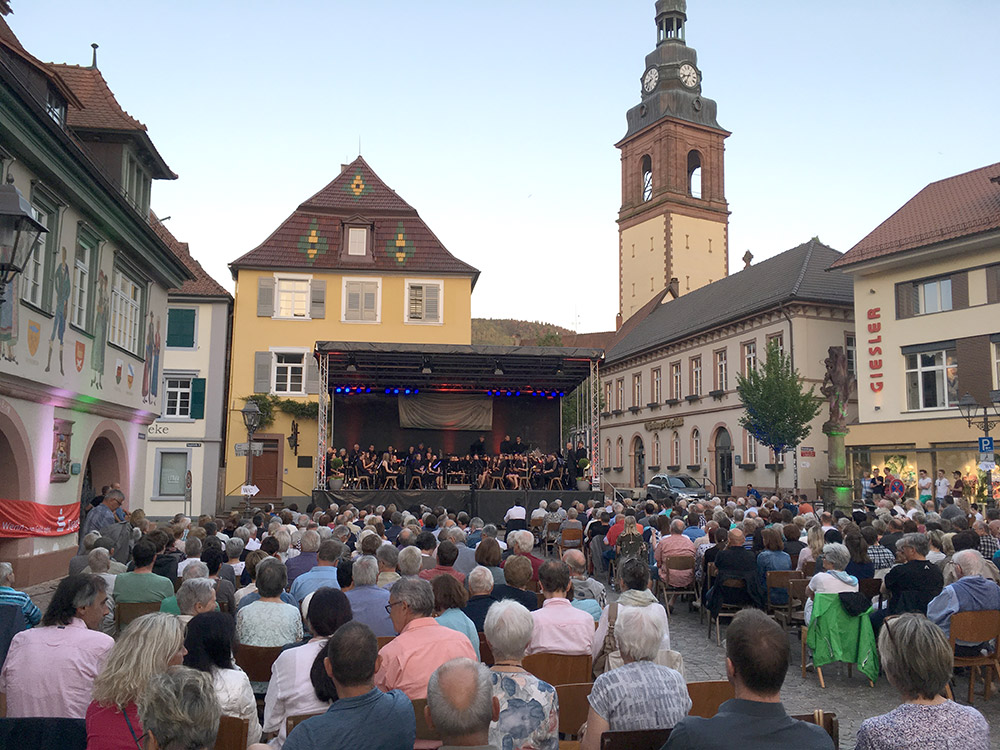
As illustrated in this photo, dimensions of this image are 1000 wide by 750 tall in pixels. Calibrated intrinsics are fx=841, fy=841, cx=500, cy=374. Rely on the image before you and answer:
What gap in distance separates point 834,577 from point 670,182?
4780 cm

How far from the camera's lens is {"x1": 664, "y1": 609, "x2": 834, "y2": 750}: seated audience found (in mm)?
2658

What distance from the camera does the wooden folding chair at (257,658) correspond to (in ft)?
16.3

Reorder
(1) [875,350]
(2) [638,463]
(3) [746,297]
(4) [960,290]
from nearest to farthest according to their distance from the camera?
(4) [960,290]
(1) [875,350]
(3) [746,297]
(2) [638,463]

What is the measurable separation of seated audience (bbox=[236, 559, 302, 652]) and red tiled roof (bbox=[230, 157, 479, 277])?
2475 cm

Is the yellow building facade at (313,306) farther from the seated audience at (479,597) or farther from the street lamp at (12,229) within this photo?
the seated audience at (479,597)

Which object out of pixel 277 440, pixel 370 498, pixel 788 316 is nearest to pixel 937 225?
pixel 788 316

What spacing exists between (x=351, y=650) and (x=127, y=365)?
1458 centimetres

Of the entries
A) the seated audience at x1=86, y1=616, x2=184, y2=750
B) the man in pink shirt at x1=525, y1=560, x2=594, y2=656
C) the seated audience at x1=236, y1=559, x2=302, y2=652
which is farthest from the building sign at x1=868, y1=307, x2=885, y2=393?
the seated audience at x1=86, y1=616, x2=184, y2=750

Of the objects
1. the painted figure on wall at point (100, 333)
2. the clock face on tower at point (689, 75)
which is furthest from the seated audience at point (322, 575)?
the clock face on tower at point (689, 75)

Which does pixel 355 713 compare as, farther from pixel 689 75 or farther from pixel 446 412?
pixel 689 75

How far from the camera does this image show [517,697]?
11.8 feet

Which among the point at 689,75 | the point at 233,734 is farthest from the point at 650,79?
the point at 233,734

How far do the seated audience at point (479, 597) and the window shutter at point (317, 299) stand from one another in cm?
2424

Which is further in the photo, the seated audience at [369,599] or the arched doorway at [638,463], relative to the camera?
the arched doorway at [638,463]
